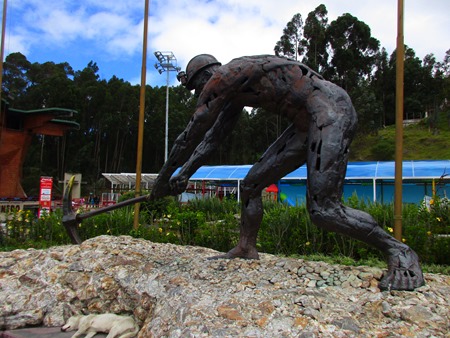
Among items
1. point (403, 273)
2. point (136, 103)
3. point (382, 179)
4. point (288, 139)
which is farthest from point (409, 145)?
point (403, 273)

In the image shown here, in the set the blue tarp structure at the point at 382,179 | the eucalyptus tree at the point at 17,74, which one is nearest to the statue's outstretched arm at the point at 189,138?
the blue tarp structure at the point at 382,179

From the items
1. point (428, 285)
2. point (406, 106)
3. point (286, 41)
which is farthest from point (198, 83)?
point (406, 106)

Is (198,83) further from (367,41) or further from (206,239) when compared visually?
(367,41)

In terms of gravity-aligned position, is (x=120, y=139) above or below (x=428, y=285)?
above

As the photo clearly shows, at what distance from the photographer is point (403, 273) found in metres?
2.64

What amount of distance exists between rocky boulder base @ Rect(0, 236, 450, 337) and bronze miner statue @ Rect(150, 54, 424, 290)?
26 cm

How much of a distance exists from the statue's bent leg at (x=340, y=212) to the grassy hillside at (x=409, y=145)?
3325 centimetres

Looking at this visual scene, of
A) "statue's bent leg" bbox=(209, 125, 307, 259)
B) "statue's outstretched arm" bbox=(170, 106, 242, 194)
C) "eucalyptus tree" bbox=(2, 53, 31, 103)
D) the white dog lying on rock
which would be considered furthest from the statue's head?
"eucalyptus tree" bbox=(2, 53, 31, 103)

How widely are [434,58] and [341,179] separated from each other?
183 ft

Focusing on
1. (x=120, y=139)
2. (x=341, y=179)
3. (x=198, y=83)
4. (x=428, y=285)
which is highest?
(x=120, y=139)

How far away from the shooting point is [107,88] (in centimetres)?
3772

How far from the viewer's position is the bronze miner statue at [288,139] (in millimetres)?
2699

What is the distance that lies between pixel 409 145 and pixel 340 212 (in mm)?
42681

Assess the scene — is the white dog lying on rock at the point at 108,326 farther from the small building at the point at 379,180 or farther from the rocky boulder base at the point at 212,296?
the small building at the point at 379,180
